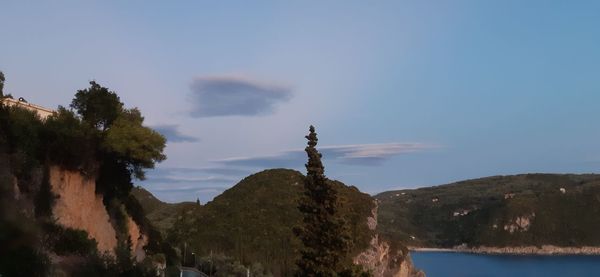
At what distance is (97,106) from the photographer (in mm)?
32375

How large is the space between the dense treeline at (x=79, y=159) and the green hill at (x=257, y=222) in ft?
119

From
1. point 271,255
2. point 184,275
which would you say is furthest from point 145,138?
point 271,255

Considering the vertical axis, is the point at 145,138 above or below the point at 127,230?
above

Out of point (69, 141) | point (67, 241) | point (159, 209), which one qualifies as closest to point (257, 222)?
point (159, 209)

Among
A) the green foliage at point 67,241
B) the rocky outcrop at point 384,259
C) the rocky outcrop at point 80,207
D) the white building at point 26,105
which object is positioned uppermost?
the white building at point 26,105

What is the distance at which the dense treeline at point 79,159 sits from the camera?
23156 millimetres

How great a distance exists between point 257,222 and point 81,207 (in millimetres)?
65276

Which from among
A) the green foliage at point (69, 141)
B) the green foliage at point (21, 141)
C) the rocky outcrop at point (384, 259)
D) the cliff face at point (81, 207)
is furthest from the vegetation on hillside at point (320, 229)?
the rocky outcrop at point (384, 259)

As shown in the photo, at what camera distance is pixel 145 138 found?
3216cm

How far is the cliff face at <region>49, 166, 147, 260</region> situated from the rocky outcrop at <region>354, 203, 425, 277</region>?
209 ft

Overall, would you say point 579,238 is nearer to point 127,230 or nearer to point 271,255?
point 271,255

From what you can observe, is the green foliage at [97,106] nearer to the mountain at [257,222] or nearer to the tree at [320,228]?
the tree at [320,228]

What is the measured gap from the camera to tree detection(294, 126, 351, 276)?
27.8 metres

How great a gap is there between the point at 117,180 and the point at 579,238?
634 ft
